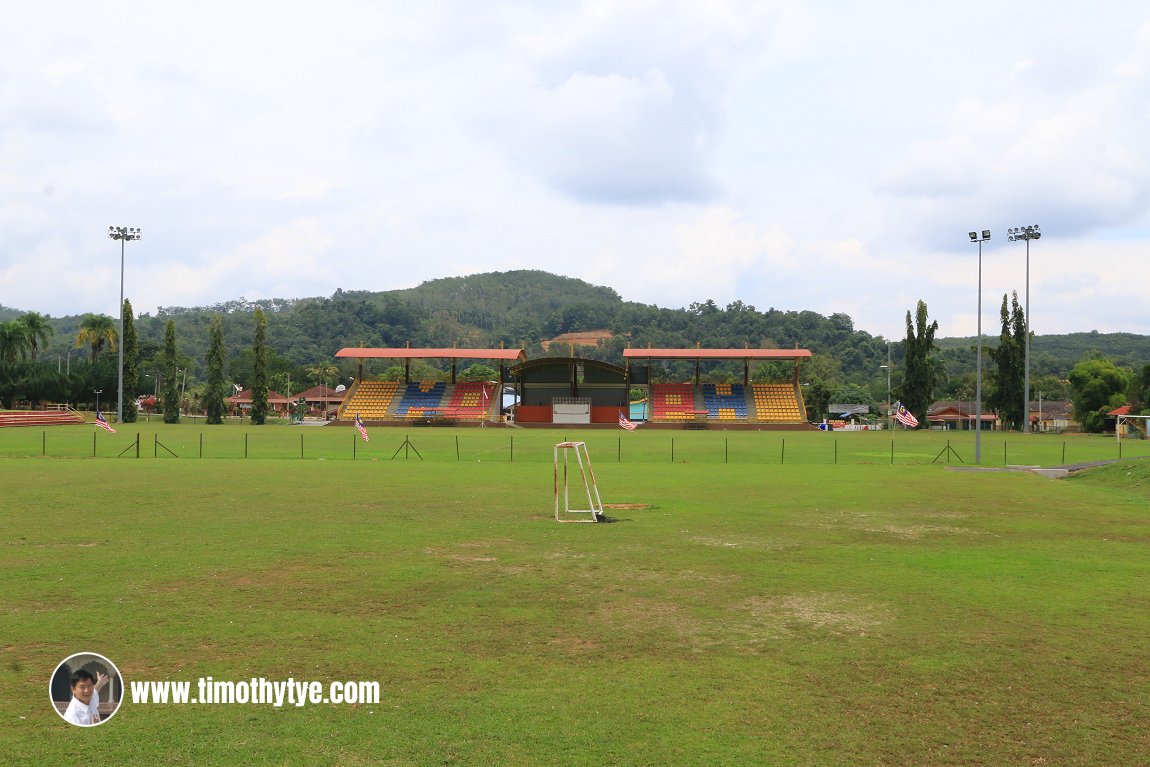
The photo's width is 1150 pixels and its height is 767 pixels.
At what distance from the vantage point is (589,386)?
9131cm

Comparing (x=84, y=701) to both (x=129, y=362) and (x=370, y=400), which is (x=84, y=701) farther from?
(x=129, y=362)

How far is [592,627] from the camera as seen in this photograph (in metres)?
10.4

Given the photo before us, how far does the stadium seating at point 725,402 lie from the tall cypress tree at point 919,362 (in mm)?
17833

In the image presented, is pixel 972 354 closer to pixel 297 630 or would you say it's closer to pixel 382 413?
pixel 382 413

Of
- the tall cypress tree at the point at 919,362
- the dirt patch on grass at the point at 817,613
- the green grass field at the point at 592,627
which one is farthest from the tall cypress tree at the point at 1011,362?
the dirt patch on grass at the point at 817,613

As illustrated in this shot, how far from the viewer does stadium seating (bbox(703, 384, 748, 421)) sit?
89.4 metres

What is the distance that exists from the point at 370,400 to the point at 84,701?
3497 inches

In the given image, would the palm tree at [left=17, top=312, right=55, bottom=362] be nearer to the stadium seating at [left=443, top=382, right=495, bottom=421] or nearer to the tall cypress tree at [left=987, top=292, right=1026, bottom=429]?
the stadium seating at [left=443, top=382, right=495, bottom=421]

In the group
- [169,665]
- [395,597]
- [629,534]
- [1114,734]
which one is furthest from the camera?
[629,534]

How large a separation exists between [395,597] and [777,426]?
79205 millimetres

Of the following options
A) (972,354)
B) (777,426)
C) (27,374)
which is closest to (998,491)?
(777,426)

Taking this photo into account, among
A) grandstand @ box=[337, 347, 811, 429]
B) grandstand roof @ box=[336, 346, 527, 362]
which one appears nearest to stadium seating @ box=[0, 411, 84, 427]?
grandstand @ box=[337, 347, 811, 429]

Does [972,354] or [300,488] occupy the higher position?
[972,354]

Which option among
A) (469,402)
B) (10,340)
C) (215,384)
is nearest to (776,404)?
(469,402)
